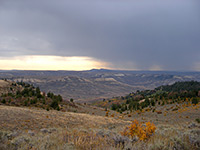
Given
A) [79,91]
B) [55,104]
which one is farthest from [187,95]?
[79,91]

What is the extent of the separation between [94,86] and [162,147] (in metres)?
193

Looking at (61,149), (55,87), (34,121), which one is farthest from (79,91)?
(61,149)

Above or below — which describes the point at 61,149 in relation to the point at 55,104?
above

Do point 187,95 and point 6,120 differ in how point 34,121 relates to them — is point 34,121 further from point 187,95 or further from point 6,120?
point 187,95

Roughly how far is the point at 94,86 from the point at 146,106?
161m

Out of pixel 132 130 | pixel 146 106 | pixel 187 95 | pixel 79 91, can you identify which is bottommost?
pixel 79 91

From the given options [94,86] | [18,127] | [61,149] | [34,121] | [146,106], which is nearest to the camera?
[61,149]

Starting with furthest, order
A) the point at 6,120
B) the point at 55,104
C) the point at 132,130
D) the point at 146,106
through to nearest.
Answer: the point at 146,106 < the point at 55,104 < the point at 6,120 < the point at 132,130

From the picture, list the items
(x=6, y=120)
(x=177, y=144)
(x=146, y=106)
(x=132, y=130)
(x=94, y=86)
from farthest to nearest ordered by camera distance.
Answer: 1. (x=94, y=86)
2. (x=146, y=106)
3. (x=6, y=120)
4. (x=132, y=130)
5. (x=177, y=144)

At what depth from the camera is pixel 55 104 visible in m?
28.1

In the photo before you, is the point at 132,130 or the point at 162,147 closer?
the point at 162,147

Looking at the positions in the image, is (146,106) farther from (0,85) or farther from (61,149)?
(0,85)

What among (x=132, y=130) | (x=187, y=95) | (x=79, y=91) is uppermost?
(x=132, y=130)

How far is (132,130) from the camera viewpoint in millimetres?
7246
